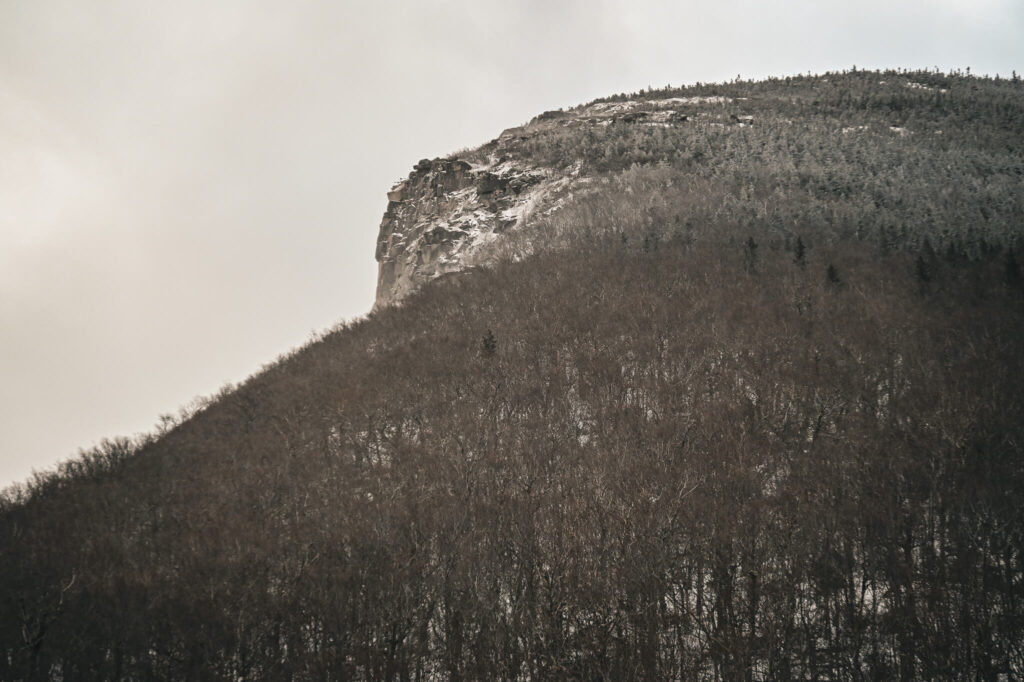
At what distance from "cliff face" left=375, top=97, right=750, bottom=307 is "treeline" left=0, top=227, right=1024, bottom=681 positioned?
79.7ft

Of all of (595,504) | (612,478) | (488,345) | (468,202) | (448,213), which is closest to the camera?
(595,504)

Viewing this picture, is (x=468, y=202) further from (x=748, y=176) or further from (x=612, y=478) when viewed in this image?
(x=612, y=478)

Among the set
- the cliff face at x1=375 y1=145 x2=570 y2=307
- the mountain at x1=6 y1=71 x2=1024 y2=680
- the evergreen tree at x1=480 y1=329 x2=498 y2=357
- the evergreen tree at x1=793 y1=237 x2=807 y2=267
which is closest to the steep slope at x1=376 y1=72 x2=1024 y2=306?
the cliff face at x1=375 y1=145 x2=570 y2=307

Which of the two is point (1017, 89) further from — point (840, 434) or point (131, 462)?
point (131, 462)

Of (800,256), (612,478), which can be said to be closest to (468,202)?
(800,256)

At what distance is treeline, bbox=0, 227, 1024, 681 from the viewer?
17.3 metres

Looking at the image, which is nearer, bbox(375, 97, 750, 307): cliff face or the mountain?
the mountain

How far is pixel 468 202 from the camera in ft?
251

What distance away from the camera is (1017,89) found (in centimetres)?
12281

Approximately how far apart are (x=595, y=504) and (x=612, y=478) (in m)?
3.15

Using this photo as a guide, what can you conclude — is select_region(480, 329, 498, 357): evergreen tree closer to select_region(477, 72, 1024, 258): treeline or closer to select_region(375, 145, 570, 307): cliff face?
select_region(375, 145, 570, 307): cliff face

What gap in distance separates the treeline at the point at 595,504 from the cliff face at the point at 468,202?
24.3 m

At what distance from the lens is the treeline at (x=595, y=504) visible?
17.3 metres

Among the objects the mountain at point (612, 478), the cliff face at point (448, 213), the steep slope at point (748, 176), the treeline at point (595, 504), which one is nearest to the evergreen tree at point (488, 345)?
the treeline at point (595, 504)
